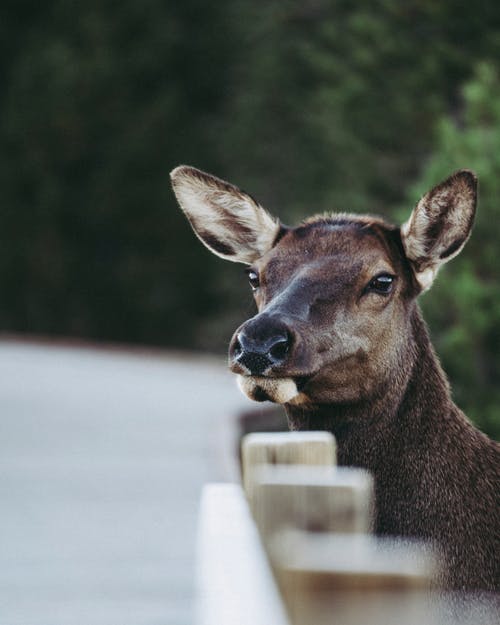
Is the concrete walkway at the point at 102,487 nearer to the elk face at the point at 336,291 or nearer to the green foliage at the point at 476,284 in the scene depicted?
the elk face at the point at 336,291

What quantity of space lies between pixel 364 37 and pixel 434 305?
10226mm

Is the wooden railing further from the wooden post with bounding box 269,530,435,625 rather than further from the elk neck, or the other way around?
the elk neck

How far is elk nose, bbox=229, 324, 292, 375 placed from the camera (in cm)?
433

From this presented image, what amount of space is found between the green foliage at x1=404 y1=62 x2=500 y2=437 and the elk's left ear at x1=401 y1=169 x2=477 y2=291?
320 inches

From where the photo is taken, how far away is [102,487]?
1165cm

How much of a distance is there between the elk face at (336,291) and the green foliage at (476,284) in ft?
26.7

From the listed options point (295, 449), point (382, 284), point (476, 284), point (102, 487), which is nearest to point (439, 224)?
point (382, 284)

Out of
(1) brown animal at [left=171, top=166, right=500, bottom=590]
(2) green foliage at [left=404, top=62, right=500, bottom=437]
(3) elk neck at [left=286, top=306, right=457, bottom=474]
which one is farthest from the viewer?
(2) green foliage at [left=404, top=62, right=500, bottom=437]

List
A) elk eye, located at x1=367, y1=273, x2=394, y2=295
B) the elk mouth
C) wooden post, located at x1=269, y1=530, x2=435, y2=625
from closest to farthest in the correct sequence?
wooden post, located at x1=269, y1=530, x2=435, y2=625 → the elk mouth → elk eye, located at x1=367, y1=273, x2=394, y2=295

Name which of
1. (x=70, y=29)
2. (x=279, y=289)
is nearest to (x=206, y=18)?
(x=70, y=29)

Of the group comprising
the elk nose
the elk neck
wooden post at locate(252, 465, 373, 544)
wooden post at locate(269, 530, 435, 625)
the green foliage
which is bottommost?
wooden post at locate(269, 530, 435, 625)

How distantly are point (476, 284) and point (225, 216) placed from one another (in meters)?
8.43

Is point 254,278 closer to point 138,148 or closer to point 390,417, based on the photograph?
point 390,417

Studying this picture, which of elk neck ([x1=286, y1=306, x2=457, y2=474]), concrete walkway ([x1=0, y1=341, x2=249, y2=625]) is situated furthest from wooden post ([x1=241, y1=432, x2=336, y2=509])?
concrete walkway ([x1=0, y1=341, x2=249, y2=625])
